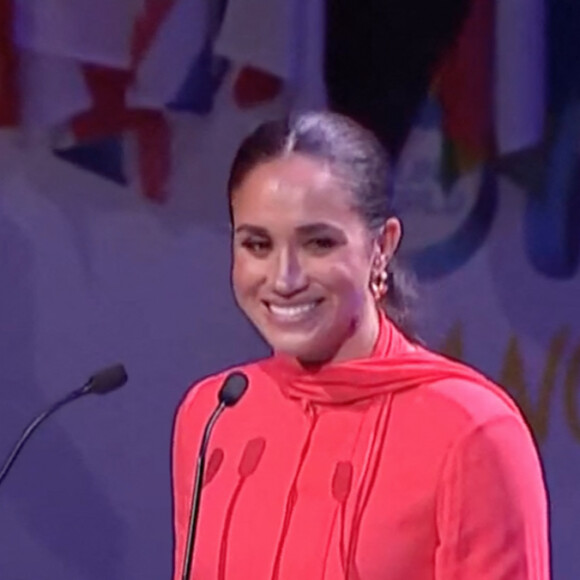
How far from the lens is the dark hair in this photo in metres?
1.31

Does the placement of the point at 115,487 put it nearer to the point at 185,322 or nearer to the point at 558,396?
the point at 185,322

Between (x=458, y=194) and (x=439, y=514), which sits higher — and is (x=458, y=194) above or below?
above

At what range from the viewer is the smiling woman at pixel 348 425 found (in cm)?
124

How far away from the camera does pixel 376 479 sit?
4.23 ft

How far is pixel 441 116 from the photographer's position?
2246mm

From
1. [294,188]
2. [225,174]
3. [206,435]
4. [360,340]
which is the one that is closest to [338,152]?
[294,188]

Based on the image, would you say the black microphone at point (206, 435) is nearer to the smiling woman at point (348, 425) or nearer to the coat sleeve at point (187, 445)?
the smiling woman at point (348, 425)

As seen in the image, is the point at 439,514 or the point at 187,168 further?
the point at 187,168

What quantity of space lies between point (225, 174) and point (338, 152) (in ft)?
3.15

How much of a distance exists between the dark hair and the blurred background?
89 centimetres

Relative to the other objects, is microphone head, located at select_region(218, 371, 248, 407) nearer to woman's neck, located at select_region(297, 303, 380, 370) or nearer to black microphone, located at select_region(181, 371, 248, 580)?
black microphone, located at select_region(181, 371, 248, 580)

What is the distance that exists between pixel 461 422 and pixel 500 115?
1063mm

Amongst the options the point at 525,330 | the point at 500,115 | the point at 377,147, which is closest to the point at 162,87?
the point at 500,115

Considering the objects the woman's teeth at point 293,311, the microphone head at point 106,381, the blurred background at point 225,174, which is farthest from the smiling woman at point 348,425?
the blurred background at point 225,174
